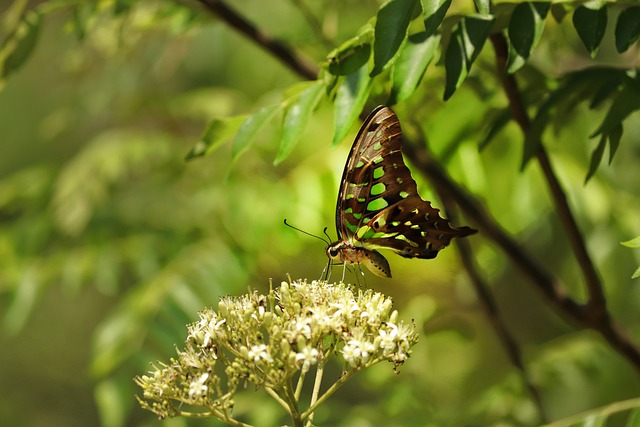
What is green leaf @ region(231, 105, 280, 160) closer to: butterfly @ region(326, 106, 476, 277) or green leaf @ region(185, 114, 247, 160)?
green leaf @ region(185, 114, 247, 160)

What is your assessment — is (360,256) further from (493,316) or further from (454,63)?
(493,316)

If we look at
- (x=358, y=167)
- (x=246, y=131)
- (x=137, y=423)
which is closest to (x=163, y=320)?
(x=246, y=131)

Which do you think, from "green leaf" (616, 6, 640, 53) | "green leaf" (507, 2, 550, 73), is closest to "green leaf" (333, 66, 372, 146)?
"green leaf" (507, 2, 550, 73)

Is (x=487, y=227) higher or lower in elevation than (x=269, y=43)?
lower

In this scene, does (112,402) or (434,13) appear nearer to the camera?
(434,13)

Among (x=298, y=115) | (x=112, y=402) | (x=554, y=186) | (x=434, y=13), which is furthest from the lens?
(x=112, y=402)

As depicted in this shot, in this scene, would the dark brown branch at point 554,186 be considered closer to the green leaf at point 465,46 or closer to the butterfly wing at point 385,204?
the green leaf at point 465,46

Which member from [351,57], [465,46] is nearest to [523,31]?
[465,46]
